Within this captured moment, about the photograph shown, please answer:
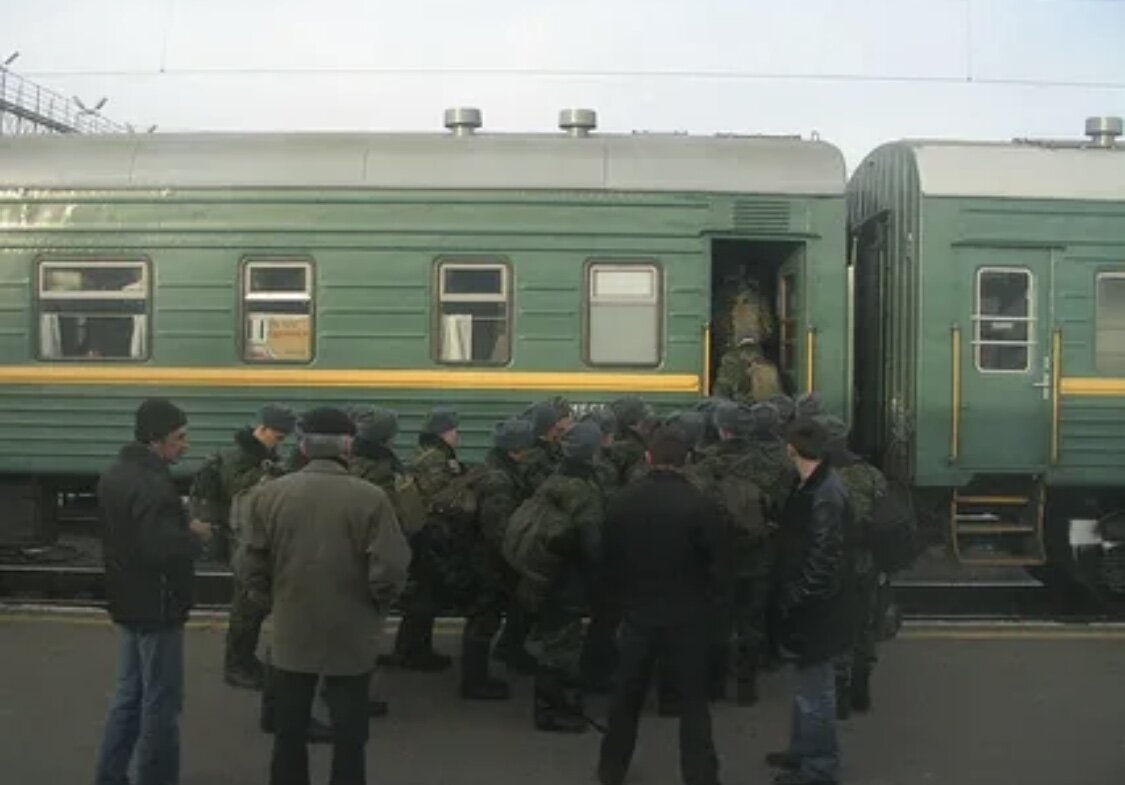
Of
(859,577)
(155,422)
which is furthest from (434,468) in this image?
(859,577)

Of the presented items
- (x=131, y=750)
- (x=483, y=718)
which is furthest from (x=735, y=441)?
(x=131, y=750)

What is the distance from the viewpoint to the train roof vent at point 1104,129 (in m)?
11.5

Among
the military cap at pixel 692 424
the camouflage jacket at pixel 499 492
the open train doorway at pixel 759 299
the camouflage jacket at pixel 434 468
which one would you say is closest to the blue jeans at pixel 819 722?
the military cap at pixel 692 424

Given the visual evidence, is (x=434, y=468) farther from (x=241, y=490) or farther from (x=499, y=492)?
(x=241, y=490)

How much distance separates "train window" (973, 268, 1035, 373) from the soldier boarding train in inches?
0.7

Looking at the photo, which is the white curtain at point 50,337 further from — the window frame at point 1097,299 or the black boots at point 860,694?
the window frame at point 1097,299

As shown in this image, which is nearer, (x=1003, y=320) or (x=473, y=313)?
(x=1003, y=320)

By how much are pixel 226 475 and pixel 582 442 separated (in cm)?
237

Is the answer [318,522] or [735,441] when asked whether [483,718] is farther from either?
[318,522]

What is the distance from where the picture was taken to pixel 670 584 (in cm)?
599

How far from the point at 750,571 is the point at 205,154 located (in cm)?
598

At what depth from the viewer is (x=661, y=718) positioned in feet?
24.5

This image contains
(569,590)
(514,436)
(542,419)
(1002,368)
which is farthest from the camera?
(1002,368)

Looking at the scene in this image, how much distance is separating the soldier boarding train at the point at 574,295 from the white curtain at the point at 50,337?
0.03 metres
